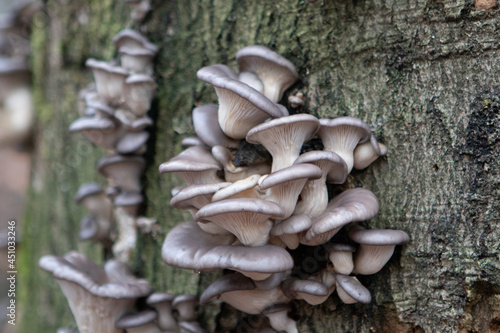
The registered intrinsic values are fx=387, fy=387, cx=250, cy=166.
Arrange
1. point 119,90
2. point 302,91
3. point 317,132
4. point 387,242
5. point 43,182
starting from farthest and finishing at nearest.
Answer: point 43,182, point 119,90, point 302,91, point 317,132, point 387,242

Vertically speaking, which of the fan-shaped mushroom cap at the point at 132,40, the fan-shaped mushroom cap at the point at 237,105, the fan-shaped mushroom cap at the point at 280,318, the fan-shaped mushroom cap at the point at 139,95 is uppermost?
the fan-shaped mushroom cap at the point at 132,40

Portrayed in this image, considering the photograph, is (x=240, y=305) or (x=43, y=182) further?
(x=43, y=182)

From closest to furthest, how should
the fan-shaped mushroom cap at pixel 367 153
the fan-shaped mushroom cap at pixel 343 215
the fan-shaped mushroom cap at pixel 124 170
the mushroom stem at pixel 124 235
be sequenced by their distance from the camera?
the fan-shaped mushroom cap at pixel 343 215, the fan-shaped mushroom cap at pixel 367 153, the fan-shaped mushroom cap at pixel 124 170, the mushroom stem at pixel 124 235

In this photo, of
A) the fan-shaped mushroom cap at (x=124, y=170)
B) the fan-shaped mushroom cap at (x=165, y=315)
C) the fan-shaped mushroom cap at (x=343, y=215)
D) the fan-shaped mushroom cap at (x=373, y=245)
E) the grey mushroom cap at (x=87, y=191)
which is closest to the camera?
the fan-shaped mushroom cap at (x=343, y=215)

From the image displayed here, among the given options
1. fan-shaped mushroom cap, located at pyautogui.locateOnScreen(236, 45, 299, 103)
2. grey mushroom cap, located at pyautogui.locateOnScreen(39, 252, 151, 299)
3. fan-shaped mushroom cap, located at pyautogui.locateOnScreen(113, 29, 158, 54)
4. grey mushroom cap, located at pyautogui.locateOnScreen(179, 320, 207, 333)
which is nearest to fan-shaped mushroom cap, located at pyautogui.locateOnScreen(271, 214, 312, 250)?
fan-shaped mushroom cap, located at pyautogui.locateOnScreen(236, 45, 299, 103)

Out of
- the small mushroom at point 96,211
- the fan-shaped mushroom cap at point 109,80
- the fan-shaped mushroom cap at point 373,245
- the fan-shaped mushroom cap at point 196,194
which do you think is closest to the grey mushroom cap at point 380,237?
the fan-shaped mushroom cap at point 373,245

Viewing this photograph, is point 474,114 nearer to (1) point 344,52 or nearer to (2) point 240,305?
(1) point 344,52

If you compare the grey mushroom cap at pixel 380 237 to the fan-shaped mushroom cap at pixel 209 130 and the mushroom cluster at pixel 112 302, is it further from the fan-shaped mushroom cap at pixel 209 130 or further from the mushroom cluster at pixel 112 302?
the mushroom cluster at pixel 112 302

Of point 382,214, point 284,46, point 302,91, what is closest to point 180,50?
point 284,46
